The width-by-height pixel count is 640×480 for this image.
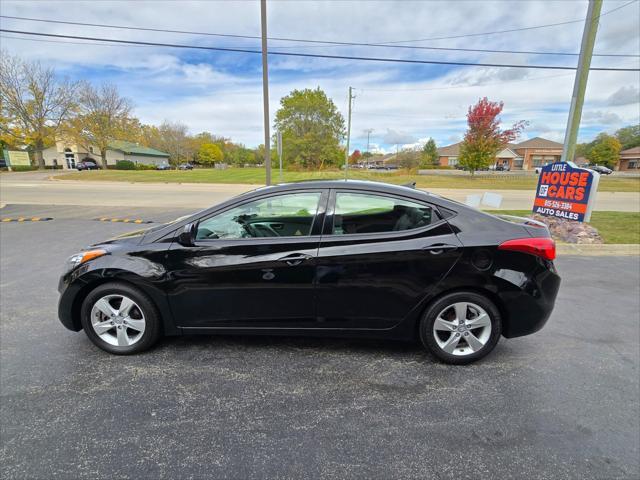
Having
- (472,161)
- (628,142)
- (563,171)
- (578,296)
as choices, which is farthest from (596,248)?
(628,142)

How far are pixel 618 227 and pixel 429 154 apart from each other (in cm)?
6462

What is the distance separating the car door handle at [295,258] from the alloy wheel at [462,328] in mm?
1223

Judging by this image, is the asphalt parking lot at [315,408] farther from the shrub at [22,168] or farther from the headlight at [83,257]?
the shrub at [22,168]

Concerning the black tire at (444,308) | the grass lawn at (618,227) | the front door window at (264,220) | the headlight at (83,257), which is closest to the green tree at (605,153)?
the grass lawn at (618,227)

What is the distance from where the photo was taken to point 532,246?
2637mm

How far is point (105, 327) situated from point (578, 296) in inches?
217

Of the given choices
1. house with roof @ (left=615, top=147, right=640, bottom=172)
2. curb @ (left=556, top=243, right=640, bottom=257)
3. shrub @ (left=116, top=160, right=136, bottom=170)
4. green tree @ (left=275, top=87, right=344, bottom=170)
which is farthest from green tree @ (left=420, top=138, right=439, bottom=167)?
curb @ (left=556, top=243, right=640, bottom=257)

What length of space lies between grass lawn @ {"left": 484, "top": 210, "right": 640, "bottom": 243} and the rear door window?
22.0 feet

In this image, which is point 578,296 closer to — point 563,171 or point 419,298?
point 419,298

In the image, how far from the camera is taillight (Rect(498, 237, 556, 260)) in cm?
262

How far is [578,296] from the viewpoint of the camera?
4.28m

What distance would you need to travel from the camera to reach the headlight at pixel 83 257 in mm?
2779

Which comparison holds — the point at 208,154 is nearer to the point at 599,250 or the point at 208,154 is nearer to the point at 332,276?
the point at 599,250

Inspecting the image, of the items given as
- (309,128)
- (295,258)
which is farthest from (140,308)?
(309,128)
